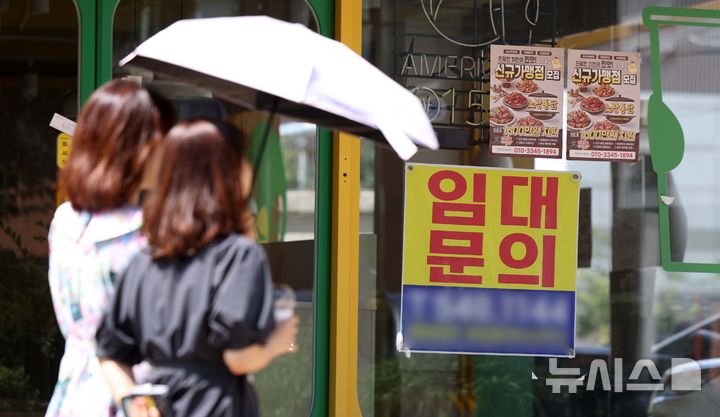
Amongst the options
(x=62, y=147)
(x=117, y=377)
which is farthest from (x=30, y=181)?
(x=117, y=377)

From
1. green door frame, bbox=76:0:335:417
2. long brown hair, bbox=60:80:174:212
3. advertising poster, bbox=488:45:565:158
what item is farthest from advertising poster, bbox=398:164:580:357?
long brown hair, bbox=60:80:174:212

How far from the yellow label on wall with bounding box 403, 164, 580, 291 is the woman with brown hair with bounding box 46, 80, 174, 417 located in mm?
2266

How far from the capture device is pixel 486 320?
5.13 m

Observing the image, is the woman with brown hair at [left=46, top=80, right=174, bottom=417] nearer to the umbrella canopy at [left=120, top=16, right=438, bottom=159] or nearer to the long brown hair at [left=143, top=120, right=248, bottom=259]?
the long brown hair at [left=143, top=120, right=248, bottom=259]

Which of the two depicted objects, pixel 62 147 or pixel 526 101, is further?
pixel 526 101

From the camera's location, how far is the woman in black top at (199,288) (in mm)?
2656

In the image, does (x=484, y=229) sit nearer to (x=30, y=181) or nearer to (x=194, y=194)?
(x=30, y=181)

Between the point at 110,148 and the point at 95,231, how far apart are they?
8.1 inches

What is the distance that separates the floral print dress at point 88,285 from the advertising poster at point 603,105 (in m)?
2.75

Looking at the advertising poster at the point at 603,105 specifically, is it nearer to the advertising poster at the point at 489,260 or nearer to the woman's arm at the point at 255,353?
the advertising poster at the point at 489,260

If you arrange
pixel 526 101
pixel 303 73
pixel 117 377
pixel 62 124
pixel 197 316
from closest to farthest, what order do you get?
pixel 197 316, pixel 117 377, pixel 303 73, pixel 62 124, pixel 526 101

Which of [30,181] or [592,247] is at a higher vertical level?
[30,181]

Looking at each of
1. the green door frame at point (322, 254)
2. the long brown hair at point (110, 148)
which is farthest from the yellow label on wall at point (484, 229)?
the long brown hair at point (110, 148)

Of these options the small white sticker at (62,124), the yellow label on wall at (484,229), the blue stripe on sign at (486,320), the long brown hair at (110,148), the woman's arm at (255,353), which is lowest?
the blue stripe on sign at (486,320)
